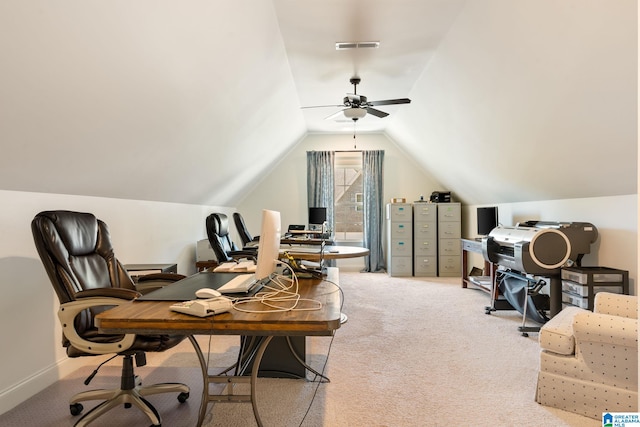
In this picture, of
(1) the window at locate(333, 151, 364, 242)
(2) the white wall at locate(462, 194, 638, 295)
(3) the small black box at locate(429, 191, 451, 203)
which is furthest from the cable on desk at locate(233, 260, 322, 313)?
(1) the window at locate(333, 151, 364, 242)

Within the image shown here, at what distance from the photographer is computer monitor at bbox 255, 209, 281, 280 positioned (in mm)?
1659

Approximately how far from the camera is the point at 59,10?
61.8 inches

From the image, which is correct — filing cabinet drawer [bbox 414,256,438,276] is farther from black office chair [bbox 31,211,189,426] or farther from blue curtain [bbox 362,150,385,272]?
black office chair [bbox 31,211,189,426]

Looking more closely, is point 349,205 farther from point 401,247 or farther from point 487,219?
point 487,219

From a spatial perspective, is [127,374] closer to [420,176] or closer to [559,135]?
[559,135]

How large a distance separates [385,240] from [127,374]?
5.97m

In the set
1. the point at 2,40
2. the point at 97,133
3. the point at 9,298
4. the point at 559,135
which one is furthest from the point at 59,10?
the point at 559,135

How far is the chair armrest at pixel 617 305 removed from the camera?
237 cm

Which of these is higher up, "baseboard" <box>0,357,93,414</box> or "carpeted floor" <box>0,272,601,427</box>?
"baseboard" <box>0,357,93,414</box>

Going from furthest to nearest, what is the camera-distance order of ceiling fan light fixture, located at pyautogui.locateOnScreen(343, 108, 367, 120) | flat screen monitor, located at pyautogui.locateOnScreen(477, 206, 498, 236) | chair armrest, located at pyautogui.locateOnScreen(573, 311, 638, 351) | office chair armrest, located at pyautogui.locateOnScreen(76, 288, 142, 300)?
1. flat screen monitor, located at pyautogui.locateOnScreen(477, 206, 498, 236)
2. ceiling fan light fixture, located at pyautogui.locateOnScreen(343, 108, 367, 120)
3. chair armrest, located at pyautogui.locateOnScreen(573, 311, 638, 351)
4. office chair armrest, located at pyautogui.locateOnScreen(76, 288, 142, 300)

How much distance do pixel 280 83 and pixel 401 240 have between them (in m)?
3.75

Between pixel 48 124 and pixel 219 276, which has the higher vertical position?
pixel 48 124

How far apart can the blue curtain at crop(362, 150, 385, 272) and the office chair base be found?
5.55 metres

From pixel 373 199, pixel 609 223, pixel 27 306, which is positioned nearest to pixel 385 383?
pixel 27 306
